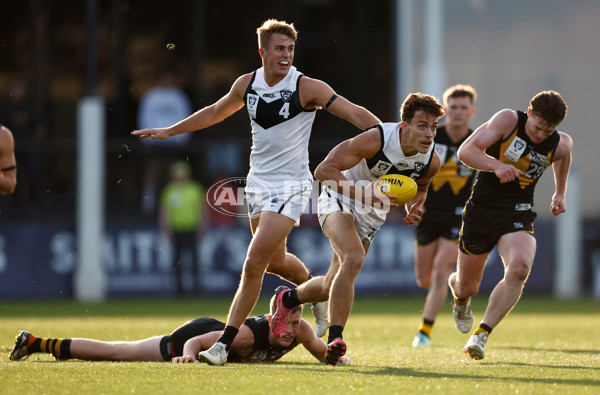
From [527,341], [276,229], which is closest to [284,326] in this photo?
[276,229]

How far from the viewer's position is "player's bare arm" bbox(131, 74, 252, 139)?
8.59 m

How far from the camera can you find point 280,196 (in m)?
8.30

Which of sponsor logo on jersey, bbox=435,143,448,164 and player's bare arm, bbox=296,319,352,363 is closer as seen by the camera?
player's bare arm, bbox=296,319,352,363

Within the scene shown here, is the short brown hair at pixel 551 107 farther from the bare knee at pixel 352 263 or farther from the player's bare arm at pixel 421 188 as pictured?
the bare knee at pixel 352 263

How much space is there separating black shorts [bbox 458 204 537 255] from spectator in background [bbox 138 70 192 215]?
411 inches

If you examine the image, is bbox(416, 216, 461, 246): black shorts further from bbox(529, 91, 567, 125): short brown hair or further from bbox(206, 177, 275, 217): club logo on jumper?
bbox(206, 177, 275, 217): club logo on jumper

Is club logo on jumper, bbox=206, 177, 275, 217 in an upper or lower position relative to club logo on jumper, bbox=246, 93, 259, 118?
lower

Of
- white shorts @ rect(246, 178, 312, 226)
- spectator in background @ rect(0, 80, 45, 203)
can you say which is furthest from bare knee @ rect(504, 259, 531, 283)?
spectator in background @ rect(0, 80, 45, 203)

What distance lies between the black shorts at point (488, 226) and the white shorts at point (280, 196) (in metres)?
1.72

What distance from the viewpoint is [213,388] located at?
21.6ft

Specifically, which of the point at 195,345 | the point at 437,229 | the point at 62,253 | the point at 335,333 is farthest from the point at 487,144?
the point at 62,253

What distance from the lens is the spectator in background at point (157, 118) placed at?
1931 centimetres

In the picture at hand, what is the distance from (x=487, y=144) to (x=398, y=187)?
1.15m

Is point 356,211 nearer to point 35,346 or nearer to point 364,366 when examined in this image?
point 364,366
